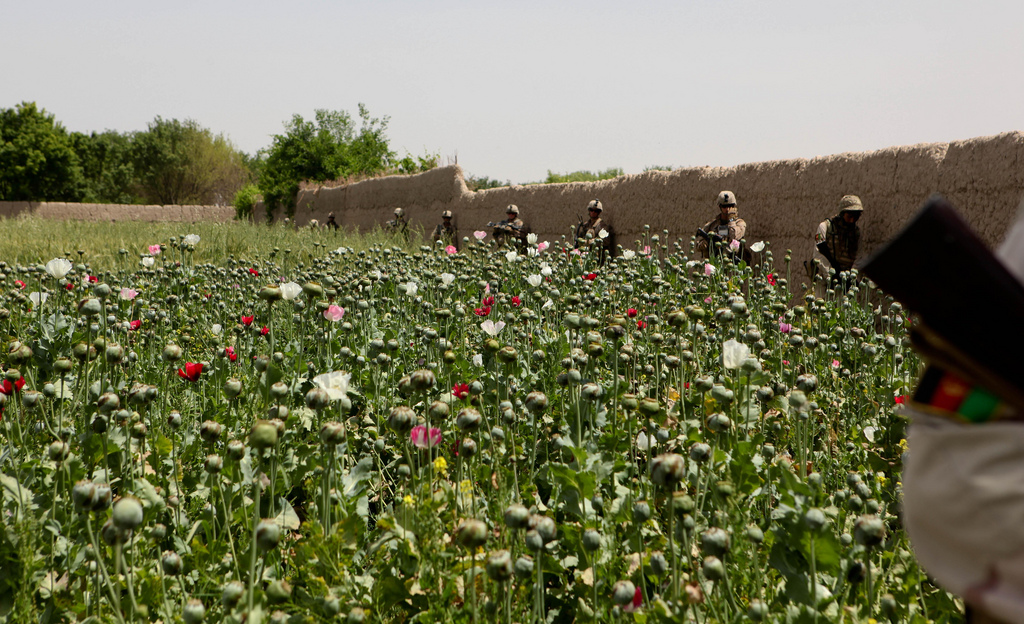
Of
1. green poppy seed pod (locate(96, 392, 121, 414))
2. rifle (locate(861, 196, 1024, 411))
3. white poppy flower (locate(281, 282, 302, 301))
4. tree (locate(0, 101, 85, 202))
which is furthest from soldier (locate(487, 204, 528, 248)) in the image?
tree (locate(0, 101, 85, 202))

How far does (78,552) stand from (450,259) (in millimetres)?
4861

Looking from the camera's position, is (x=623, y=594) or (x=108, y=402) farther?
(x=108, y=402)

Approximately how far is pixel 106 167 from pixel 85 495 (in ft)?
187

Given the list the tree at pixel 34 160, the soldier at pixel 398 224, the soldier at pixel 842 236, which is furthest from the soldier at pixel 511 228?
the tree at pixel 34 160

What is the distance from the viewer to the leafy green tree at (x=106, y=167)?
47.5 metres

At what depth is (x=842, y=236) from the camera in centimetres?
621

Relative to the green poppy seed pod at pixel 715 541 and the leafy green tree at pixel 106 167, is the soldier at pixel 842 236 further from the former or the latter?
the leafy green tree at pixel 106 167

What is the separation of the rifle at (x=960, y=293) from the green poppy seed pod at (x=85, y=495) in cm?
140

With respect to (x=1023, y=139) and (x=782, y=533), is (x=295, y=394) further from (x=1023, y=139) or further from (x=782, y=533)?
(x=1023, y=139)

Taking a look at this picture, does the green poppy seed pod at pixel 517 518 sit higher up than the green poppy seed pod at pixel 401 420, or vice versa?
the green poppy seed pod at pixel 401 420

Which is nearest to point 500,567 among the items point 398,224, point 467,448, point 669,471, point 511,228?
point 669,471

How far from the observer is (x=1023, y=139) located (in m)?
5.04

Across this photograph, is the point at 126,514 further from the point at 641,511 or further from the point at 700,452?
the point at 700,452

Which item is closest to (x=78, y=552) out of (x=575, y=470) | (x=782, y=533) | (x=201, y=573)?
(x=201, y=573)
